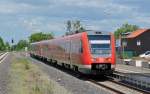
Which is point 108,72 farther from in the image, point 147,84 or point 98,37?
point 147,84

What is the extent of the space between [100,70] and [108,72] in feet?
1.94

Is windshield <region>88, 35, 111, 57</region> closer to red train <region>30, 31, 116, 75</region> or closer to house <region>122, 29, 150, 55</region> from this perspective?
red train <region>30, 31, 116, 75</region>

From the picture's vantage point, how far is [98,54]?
103ft

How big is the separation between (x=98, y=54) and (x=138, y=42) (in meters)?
94.5

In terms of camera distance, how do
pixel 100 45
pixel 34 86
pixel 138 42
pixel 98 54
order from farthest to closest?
pixel 138 42 → pixel 100 45 → pixel 98 54 → pixel 34 86

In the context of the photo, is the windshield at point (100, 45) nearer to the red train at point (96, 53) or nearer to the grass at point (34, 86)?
the red train at point (96, 53)

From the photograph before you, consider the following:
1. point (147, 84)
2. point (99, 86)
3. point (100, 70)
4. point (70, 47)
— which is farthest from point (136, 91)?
point (70, 47)

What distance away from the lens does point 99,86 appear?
27.4 meters

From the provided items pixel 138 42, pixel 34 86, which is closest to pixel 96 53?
pixel 34 86

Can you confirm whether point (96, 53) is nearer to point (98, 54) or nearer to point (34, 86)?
point (98, 54)

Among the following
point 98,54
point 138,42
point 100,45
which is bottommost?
point 98,54

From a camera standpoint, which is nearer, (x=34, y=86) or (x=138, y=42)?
(x=34, y=86)

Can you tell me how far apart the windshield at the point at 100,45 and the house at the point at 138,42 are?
8919cm

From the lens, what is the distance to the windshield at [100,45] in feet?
103
